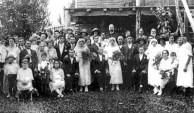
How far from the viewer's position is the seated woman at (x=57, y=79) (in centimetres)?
1006

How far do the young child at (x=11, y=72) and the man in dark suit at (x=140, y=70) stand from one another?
12.1ft

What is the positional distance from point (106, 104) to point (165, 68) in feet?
8.63

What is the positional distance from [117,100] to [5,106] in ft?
9.54

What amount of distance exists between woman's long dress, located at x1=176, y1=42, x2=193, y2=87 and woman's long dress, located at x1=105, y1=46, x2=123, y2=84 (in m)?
2.11

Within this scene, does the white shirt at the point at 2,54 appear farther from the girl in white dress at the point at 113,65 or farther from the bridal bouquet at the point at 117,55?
the bridal bouquet at the point at 117,55

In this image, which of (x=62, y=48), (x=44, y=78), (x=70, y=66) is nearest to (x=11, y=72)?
(x=44, y=78)

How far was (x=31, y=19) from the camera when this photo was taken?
76.6 ft

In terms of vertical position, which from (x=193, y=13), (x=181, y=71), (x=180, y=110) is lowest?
(x=180, y=110)

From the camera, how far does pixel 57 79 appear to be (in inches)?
403

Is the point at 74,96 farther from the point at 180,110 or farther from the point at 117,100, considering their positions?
the point at 180,110

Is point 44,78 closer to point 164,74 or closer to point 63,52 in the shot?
point 63,52

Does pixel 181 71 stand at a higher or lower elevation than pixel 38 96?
higher

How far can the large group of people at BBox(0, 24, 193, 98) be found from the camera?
10.0 m

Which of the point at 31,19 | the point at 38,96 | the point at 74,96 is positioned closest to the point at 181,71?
the point at 74,96
